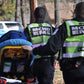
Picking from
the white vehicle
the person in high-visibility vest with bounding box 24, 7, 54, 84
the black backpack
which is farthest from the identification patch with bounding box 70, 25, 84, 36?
the white vehicle

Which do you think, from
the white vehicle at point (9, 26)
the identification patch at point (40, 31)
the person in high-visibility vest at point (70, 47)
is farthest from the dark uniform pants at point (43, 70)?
the white vehicle at point (9, 26)

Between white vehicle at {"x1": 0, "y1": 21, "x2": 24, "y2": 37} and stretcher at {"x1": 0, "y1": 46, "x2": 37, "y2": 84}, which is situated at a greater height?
stretcher at {"x1": 0, "y1": 46, "x2": 37, "y2": 84}

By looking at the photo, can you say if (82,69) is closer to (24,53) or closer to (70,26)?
(70,26)

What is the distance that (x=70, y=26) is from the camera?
3.16 m

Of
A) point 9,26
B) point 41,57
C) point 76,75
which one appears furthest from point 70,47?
point 9,26

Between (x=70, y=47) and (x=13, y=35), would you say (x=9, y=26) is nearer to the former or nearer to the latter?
(x=13, y=35)

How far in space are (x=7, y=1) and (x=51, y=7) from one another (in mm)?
18586

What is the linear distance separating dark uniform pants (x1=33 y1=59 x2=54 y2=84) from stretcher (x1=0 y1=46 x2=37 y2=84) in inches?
4.6

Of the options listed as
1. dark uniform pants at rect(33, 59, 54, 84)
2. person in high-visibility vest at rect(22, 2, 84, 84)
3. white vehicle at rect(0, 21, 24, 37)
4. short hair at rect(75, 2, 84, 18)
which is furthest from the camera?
white vehicle at rect(0, 21, 24, 37)

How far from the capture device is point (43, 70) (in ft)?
14.2

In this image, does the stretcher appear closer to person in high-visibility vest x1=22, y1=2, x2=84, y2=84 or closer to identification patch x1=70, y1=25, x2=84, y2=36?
person in high-visibility vest x1=22, y1=2, x2=84, y2=84

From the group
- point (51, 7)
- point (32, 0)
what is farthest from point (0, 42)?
point (51, 7)

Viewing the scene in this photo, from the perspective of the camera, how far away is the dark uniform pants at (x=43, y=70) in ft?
14.2

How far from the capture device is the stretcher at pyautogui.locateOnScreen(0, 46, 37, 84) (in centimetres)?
415
